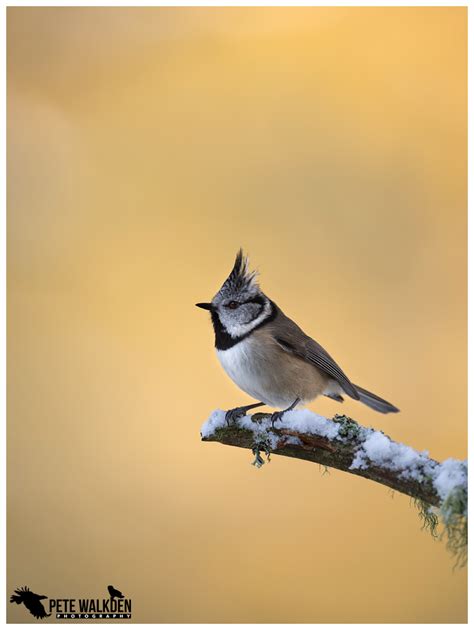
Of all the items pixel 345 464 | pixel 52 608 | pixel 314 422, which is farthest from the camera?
pixel 52 608

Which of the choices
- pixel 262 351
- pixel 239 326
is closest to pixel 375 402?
pixel 262 351

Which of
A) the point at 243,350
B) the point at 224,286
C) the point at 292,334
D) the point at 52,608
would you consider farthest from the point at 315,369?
the point at 52,608

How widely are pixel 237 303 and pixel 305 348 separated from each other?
377 millimetres

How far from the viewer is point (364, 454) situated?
1945 mm

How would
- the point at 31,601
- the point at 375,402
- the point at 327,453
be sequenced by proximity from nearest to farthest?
the point at 327,453 < the point at 31,601 < the point at 375,402

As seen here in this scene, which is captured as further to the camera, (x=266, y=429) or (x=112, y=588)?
(x=112, y=588)

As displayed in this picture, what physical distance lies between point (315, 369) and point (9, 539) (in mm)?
1819

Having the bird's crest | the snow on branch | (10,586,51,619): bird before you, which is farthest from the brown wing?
(10,586,51,619): bird

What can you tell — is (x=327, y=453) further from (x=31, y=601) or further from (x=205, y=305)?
(x=31, y=601)

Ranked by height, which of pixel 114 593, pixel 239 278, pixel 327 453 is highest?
pixel 239 278

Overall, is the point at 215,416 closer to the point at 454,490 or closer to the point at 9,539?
the point at 454,490

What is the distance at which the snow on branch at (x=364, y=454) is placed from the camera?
172cm

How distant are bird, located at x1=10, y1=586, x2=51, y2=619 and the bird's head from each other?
4.49 feet

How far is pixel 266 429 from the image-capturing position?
2.28 metres
